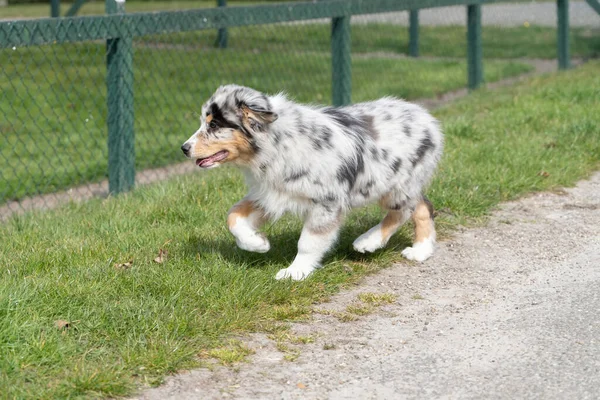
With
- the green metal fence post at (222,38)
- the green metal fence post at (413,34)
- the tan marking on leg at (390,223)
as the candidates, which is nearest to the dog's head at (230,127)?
the tan marking on leg at (390,223)

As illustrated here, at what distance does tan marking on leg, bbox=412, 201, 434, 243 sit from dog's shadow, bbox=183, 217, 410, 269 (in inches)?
8.9

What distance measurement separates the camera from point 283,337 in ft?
15.4

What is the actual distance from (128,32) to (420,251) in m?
3.25

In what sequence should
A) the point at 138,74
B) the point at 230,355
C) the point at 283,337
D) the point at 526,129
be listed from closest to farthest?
the point at 230,355 < the point at 283,337 < the point at 526,129 < the point at 138,74

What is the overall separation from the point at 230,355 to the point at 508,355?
1.26 metres

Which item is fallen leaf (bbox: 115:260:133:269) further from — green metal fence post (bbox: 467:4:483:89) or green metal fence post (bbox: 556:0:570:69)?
green metal fence post (bbox: 556:0:570:69)

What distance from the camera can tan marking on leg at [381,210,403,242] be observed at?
586 centimetres

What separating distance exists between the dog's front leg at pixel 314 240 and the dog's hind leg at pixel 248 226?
0.19 meters

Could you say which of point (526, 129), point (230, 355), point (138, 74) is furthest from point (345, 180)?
point (138, 74)

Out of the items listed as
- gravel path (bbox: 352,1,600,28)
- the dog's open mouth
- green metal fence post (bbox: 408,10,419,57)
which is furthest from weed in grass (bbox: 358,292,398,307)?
gravel path (bbox: 352,1,600,28)

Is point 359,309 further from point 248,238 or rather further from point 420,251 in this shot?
point 420,251

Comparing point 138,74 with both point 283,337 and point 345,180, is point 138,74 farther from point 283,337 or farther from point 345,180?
point 283,337

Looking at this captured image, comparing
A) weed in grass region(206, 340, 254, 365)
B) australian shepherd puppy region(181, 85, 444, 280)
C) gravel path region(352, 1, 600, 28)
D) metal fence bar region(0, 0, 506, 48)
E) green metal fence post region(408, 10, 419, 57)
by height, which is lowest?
gravel path region(352, 1, 600, 28)

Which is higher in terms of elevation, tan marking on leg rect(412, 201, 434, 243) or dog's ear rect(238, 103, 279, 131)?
dog's ear rect(238, 103, 279, 131)
